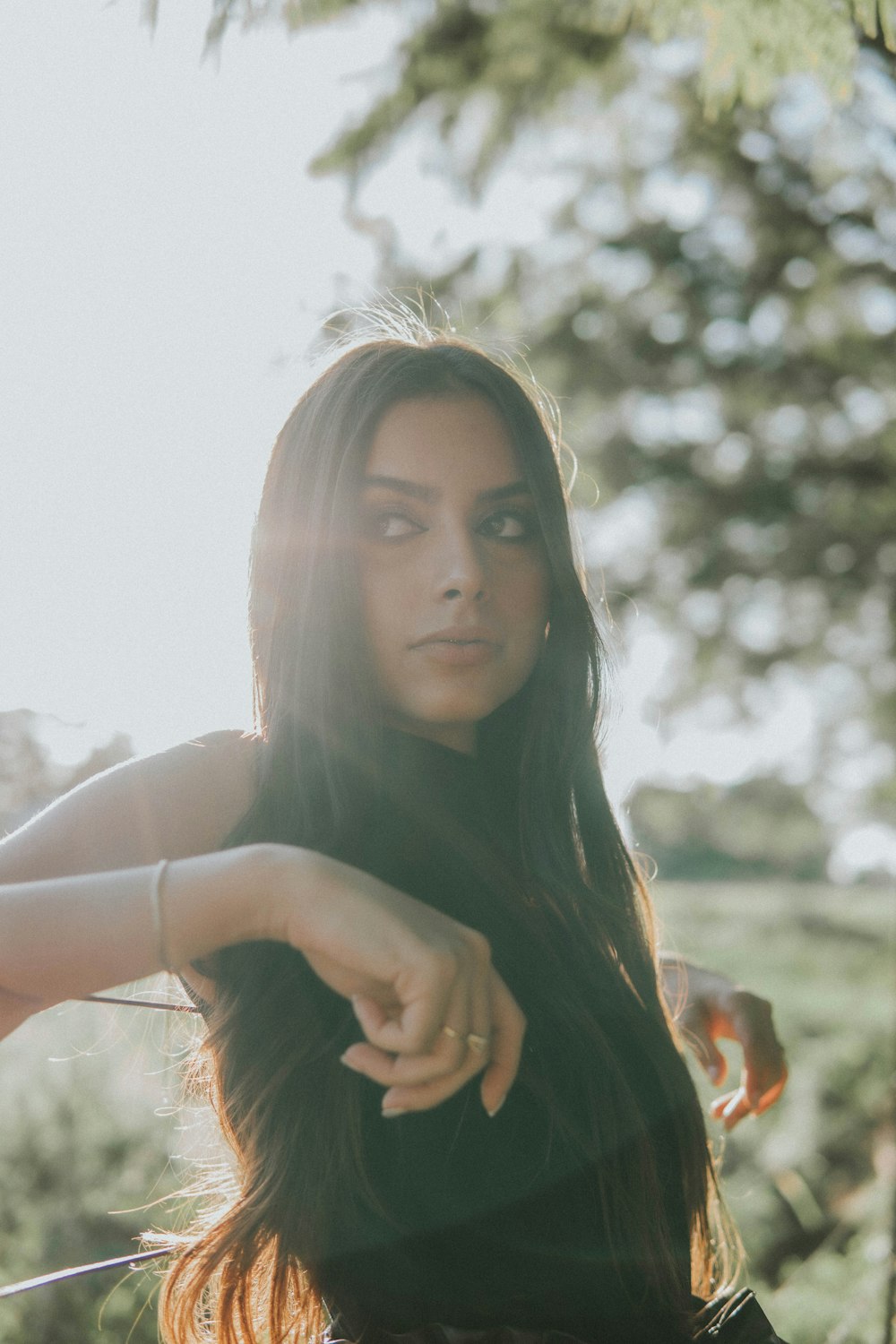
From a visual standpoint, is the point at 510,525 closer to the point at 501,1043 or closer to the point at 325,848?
the point at 325,848

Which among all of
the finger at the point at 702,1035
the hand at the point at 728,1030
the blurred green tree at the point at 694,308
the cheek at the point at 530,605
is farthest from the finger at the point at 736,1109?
the blurred green tree at the point at 694,308

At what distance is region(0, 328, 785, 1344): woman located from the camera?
1.67 m

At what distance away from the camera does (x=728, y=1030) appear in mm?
2264

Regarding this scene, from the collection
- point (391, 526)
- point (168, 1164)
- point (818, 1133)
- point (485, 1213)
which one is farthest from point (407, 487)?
point (818, 1133)

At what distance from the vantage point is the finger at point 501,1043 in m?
1.11

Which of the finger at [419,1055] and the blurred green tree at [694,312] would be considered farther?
the blurred green tree at [694,312]

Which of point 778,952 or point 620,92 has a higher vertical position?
point 620,92

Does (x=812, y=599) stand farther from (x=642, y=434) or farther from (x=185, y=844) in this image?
(x=185, y=844)

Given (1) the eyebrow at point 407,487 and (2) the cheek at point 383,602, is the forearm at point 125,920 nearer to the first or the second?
(2) the cheek at point 383,602

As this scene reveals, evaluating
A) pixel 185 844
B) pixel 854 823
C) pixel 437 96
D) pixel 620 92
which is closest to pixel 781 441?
pixel 620 92

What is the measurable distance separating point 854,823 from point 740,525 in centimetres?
580

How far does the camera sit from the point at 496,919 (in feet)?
6.26

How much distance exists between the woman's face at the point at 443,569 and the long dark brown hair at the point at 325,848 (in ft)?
0.13

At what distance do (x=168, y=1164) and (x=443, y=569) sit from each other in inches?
103
